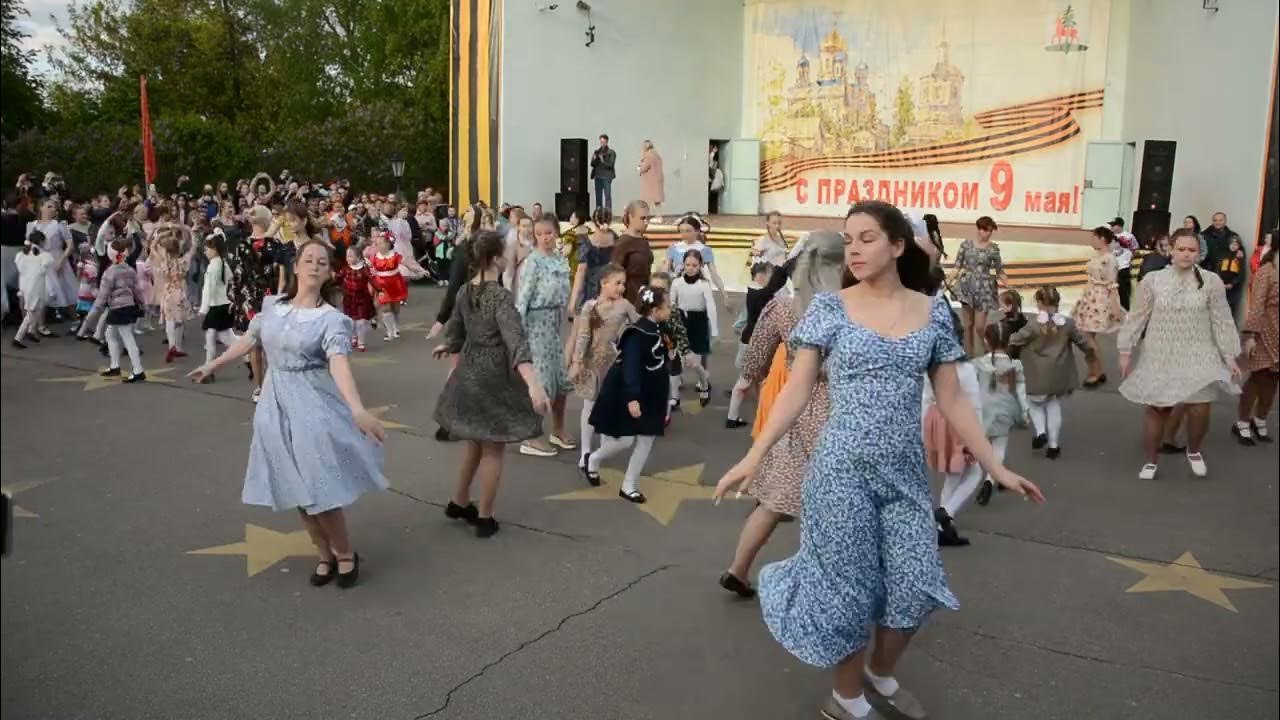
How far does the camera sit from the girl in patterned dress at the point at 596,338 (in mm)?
8133

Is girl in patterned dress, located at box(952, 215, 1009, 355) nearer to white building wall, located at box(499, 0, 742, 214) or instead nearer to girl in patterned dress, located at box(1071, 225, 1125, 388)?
girl in patterned dress, located at box(1071, 225, 1125, 388)

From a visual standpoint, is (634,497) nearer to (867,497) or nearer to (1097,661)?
(1097,661)

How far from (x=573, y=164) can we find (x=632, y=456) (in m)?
17.7

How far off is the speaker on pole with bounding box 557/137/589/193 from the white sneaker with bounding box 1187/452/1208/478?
1745cm

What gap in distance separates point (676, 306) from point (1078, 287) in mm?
9520

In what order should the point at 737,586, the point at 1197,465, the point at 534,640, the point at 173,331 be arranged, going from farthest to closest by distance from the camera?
the point at 173,331
the point at 1197,465
the point at 737,586
the point at 534,640

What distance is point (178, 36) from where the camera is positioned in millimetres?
16594

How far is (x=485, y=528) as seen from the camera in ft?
22.4

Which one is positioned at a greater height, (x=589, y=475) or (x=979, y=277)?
(x=979, y=277)

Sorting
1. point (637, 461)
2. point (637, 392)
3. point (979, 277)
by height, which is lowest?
point (637, 461)

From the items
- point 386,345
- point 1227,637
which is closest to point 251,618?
point 1227,637

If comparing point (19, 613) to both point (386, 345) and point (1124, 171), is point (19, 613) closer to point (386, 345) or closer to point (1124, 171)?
point (386, 345)

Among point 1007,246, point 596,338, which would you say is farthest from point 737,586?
point 1007,246

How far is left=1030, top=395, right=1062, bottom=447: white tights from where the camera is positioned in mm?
9055
